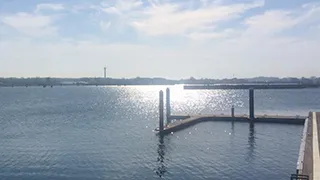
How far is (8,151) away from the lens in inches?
1571

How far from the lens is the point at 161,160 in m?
35.3

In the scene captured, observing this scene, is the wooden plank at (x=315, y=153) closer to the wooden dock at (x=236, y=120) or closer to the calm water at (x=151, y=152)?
the calm water at (x=151, y=152)

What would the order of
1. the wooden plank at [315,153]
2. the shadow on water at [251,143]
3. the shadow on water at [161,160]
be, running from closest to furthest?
the wooden plank at [315,153] → the shadow on water at [161,160] → the shadow on water at [251,143]

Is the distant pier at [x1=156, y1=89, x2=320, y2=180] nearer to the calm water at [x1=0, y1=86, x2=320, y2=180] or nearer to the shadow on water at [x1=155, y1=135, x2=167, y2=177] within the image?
the calm water at [x1=0, y1=86, x2=320, y2=180]

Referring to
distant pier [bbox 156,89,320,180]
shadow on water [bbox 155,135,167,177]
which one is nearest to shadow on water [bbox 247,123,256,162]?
distant pier [bbox 156,89,320,180]

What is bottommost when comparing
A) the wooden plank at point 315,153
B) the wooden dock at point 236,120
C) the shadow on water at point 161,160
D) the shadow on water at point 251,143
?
A: the shadow on water at point 161,160

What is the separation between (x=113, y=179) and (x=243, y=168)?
34.7 feet

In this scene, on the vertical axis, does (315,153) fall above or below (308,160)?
above

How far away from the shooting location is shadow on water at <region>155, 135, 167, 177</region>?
31.2 metres

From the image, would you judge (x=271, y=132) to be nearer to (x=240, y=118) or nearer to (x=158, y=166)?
(x=240, y=118)

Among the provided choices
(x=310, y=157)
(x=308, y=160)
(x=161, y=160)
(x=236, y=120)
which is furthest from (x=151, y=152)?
(x=236, y=120)

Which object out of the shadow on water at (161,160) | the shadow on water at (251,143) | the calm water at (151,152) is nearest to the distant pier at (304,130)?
the calm water at (151,152)

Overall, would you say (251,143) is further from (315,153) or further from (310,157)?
(310,157)

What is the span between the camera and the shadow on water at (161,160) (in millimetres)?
31244
